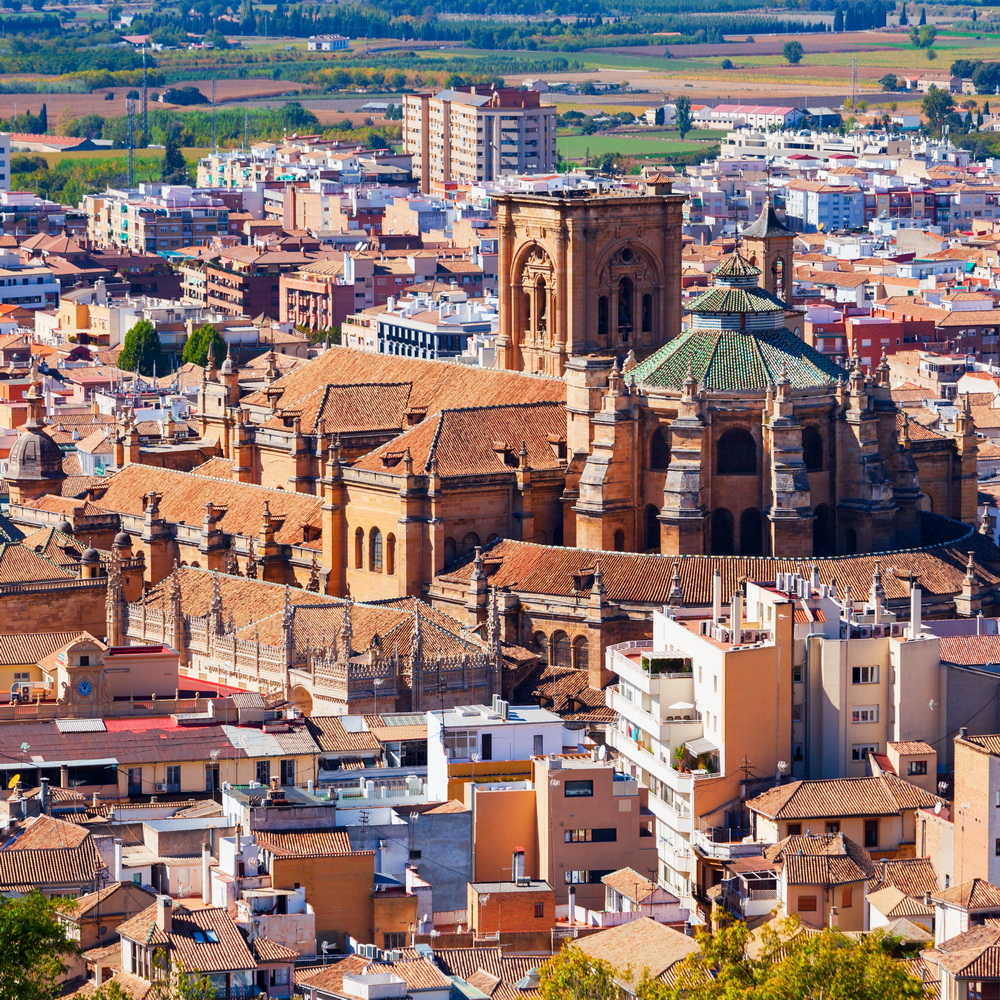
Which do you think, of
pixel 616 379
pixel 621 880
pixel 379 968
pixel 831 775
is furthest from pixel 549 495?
pixel 379 968

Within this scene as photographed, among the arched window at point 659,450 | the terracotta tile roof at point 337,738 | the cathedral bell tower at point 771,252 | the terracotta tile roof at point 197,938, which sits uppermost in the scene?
the cathedral bell tower at point 771,252

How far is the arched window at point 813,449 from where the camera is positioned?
116938 millimetres

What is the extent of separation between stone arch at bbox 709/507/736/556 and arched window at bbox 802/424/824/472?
320cm

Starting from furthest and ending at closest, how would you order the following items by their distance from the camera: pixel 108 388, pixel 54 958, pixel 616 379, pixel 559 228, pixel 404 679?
1. pixel 108 388
2. pixel 559 228
3. pixel 616 379
4. pixel 404 679
5. pixel 54 958

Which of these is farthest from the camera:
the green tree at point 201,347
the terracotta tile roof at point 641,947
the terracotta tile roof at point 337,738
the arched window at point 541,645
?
the green tree at point 201,347

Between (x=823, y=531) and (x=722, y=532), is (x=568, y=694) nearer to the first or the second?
(x=722, y=532)

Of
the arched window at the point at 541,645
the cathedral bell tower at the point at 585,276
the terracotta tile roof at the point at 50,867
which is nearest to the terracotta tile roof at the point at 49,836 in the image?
the terracotta tile roof at the point at 50,867

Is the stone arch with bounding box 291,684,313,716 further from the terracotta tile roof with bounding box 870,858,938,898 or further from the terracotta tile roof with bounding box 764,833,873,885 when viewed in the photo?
the terracotta tile roof with bounding box 870,858,938,898

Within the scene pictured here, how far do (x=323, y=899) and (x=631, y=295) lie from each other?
54288mm

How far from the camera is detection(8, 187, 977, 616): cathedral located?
116 meters

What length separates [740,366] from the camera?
117 m

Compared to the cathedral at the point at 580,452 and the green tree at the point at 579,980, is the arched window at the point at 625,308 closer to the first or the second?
the cathedral at the point at 580,452

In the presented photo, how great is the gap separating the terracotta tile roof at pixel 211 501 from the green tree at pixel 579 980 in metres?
51.5

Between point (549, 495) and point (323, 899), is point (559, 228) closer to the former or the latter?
point (549, 495)
